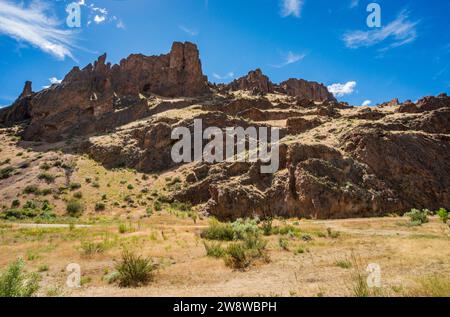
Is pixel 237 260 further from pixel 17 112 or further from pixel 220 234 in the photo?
pixel 17 112

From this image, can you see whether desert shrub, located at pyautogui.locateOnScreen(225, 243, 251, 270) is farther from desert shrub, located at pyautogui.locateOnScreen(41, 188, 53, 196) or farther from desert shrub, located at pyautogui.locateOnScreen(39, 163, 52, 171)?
desert shrub, located at pyautogui.locateOnScreen(39, 163, 52, 171)

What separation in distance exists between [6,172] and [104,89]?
91.4ft

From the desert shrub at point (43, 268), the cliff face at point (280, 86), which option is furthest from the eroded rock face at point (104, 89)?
the desert shrub at point (43, 268)

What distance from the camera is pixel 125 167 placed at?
142ft

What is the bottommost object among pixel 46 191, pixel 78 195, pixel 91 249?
pixel 91 249

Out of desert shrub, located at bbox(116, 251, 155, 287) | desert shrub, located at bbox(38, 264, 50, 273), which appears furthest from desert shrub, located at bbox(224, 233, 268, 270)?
desert shrub, located at bbox(38, 264, 50, 273)

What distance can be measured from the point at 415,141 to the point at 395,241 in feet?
76.1

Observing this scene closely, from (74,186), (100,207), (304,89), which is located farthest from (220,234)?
(304,89)

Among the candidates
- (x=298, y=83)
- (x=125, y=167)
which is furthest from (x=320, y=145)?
(x=298, y=83)

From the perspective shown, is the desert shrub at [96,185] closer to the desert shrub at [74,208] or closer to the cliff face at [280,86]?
the desert shrub at [74,208]

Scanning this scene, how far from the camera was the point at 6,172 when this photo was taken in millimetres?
42219

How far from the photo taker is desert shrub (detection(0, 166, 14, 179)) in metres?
41.2

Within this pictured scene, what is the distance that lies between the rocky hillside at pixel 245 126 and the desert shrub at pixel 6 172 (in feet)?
27.4

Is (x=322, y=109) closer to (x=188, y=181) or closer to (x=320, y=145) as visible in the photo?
(x=320, y=145)
